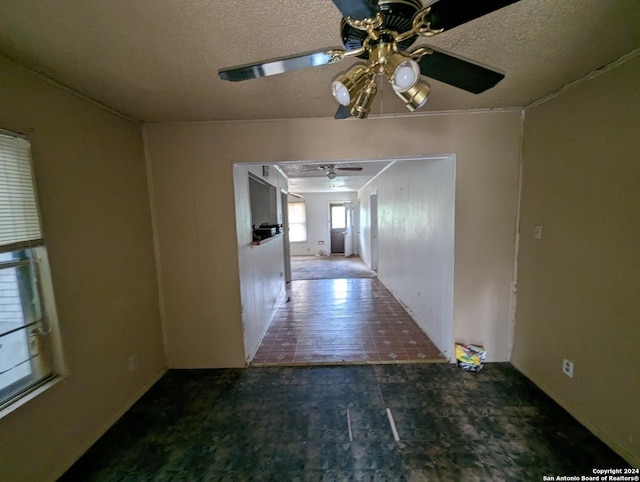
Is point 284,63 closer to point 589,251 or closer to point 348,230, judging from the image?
point 589,251

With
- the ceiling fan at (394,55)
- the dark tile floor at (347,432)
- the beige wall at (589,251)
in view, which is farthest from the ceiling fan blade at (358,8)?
the dark tile floor at (347,432)

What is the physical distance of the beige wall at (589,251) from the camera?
1.40 m

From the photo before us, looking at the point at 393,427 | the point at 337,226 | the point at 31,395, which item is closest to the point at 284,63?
the point at 31,395

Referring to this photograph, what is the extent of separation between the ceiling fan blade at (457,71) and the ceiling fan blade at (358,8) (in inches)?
10.1

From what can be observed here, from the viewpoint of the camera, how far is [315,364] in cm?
247

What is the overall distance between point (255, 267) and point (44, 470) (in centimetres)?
202

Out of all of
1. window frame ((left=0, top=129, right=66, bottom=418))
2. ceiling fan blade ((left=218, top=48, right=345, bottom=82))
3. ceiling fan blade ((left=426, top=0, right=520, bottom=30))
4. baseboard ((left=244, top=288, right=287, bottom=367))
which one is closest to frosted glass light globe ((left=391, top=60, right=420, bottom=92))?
ceiling fan blade ((left=426, top=0, right=520, bottom=30))

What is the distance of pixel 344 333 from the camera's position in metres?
3.10

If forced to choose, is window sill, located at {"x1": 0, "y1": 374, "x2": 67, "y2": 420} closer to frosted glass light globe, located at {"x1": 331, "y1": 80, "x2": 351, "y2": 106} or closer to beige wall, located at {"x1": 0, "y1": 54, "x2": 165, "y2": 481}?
beige wall, located at {"x1": 0, "y1": 54, "x2": 165, "y2": 481}

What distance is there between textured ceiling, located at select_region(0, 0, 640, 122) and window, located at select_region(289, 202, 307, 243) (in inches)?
284

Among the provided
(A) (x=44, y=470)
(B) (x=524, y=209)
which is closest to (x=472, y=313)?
(B) (x=524, y=209)

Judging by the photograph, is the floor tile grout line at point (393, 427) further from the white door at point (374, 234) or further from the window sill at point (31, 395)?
the white door at point (374, 234)

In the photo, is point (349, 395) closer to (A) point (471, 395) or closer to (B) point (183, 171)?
(A) point (471, 395)

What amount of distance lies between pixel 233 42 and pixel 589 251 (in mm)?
2370
